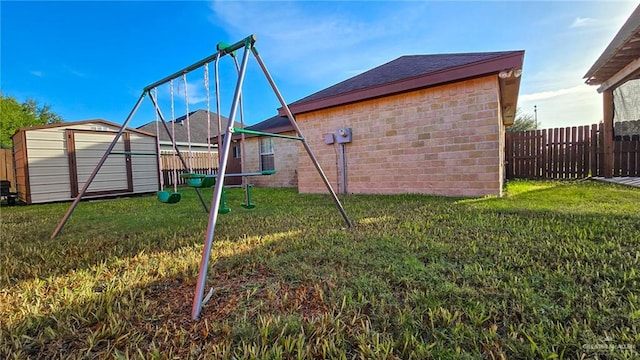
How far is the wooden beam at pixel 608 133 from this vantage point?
7113mm

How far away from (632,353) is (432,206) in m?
3.16

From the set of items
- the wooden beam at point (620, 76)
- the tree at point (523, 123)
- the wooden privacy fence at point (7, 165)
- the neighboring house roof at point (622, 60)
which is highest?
the tree at point (523, 123)

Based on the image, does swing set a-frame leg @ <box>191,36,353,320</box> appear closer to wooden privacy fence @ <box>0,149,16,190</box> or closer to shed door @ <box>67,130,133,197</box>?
shed door @ <box>67,130,133,197</box>

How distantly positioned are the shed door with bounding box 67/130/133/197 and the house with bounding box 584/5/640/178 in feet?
38.5

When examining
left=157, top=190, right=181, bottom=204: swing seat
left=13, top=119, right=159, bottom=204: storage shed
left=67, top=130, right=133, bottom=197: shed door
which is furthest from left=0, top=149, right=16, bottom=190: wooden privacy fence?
left=157, top=190, right=181, bottom=204: swing seat

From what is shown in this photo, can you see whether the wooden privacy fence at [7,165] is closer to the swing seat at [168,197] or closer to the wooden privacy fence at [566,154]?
the swing seat at [168,197]

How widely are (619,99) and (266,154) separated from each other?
35.8 ft

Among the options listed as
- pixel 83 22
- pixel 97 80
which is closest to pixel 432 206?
pixel 83 22

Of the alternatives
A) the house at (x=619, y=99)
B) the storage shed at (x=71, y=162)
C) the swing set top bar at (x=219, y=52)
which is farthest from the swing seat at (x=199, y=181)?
A: the house at (x=619, y=99)

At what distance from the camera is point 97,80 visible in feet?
41.2

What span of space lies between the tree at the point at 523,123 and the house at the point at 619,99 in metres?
12.9

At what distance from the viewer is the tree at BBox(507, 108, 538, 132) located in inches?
788

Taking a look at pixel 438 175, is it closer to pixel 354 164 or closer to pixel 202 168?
pixel 354 164

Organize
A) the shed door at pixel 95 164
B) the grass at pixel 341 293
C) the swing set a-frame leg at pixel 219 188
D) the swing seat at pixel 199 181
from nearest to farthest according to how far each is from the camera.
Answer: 1. the grass at pixel 341 293
2. the swing set a-frame leg at pixel 219 188
3. the swing seat at pixel 199 181
4. the shed door at pixel 95 164
